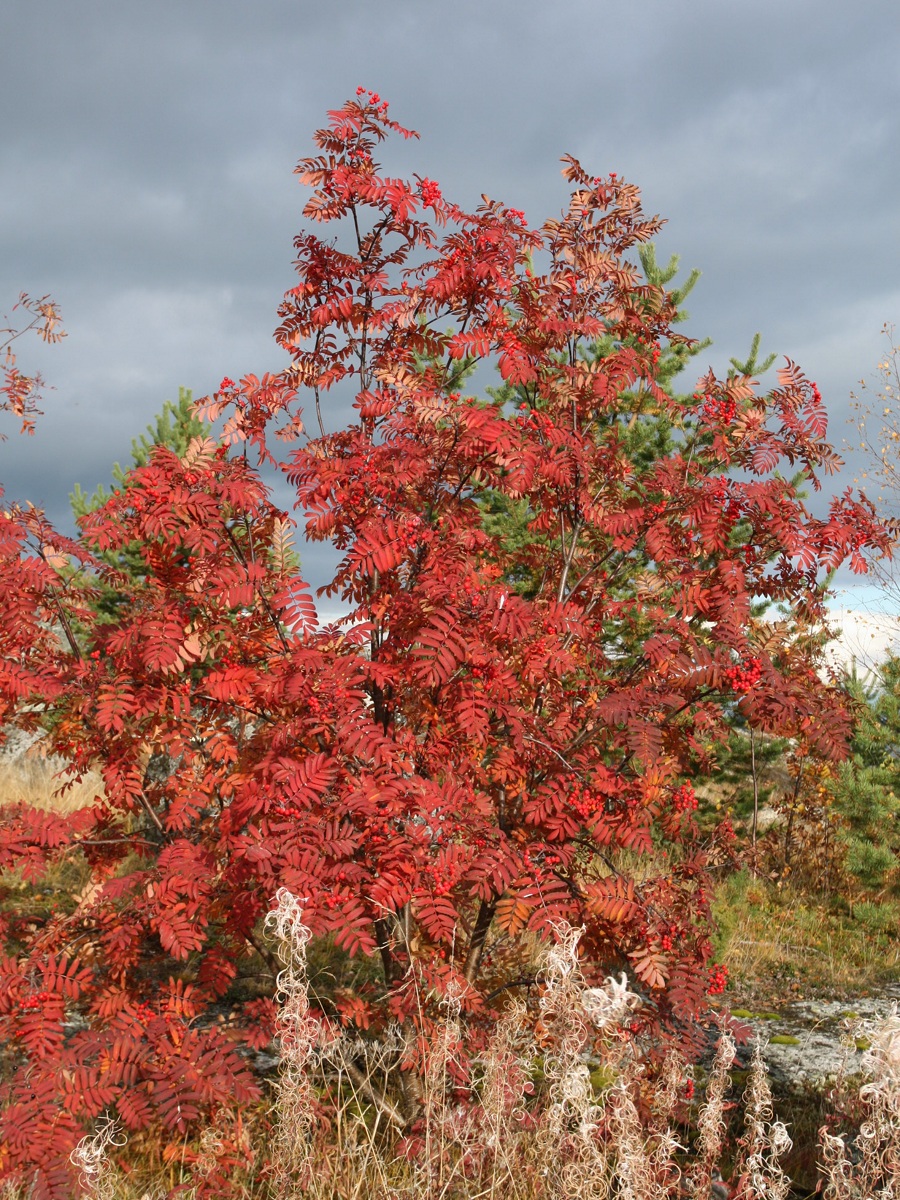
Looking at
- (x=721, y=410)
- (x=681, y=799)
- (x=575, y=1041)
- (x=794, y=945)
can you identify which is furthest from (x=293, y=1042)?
(x=794, y=945)

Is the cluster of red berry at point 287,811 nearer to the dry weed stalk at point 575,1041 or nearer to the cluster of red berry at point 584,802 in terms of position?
the cluster of red berry at point 584,802

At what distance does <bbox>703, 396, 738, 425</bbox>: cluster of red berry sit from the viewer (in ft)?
16.8

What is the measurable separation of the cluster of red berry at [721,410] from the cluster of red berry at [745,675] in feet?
4.79

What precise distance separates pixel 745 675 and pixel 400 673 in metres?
1.52

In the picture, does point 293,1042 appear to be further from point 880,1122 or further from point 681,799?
→ point 681,799

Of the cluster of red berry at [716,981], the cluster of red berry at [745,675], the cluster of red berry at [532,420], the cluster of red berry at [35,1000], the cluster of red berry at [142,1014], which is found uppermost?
the cluster of red berry at [532,420]

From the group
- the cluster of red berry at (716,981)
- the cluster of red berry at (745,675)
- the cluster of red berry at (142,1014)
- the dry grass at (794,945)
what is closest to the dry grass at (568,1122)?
the cluster of red berry at (716,981)

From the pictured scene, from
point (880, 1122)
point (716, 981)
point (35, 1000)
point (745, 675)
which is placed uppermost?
point (745, 675)

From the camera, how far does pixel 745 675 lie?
167 inches

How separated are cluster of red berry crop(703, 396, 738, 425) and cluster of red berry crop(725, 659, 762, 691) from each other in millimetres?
1460

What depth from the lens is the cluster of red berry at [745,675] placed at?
4211mm

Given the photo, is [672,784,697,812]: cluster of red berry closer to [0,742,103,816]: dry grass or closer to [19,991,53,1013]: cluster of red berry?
[19,991,53,1013]: cluster of red berry

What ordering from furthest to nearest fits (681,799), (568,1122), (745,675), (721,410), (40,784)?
1. (40,784)
2. (721,410)
3. (681,799)
4. (745,675)
5. (568,1122)

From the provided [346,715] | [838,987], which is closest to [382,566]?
[346,715]
